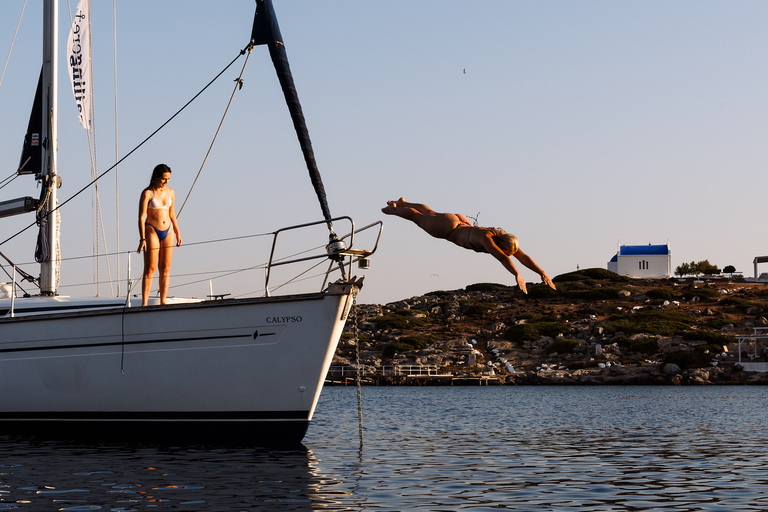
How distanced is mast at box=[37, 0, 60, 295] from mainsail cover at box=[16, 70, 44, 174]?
0.12m

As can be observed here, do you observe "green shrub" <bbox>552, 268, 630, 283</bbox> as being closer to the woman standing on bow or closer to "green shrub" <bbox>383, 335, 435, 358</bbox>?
"green shrub" <bbox>383, 335, 435, 358</bbox>

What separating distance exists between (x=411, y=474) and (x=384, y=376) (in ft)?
163

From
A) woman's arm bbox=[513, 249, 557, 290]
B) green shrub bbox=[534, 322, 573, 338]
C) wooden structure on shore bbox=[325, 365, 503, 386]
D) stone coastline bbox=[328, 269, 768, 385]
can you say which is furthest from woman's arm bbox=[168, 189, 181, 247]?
green shrub bbox=[534, 322, 573, 338]

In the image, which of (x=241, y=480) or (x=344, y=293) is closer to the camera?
(x=241, y=480)

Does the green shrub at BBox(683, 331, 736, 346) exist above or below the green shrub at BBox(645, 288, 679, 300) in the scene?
below

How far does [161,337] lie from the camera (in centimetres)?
1484

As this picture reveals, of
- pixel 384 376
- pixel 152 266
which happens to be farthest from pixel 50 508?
pixel 384 376

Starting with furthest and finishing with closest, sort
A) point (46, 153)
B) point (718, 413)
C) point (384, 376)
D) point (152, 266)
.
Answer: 1. point (384, 376)
2. point (718, 413)
3. point (46, 153)
4. point (152, 266)

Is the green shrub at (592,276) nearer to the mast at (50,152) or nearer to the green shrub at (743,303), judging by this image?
the green shrub at (743,303)

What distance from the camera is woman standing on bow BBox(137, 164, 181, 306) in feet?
50.2

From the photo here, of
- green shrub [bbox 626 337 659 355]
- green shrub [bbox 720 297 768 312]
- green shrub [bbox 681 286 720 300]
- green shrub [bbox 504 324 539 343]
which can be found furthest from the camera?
green shrub [bbox 681 286 720 300]

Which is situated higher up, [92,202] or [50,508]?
[92,202]

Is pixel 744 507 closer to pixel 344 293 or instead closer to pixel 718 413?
pixel 344 293

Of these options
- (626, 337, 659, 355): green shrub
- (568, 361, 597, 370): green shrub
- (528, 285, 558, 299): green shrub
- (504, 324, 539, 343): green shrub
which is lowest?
(568, 361, 597, 370): green shrub
